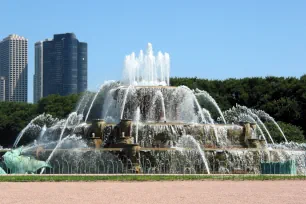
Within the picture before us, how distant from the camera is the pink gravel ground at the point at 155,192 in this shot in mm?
18266

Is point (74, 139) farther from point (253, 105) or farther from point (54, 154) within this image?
point (253, 105)

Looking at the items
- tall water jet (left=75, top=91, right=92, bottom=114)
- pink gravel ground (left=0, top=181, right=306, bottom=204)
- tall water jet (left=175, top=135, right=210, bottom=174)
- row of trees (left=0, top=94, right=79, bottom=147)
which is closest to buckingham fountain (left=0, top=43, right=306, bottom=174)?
tall water jet (left=175, top=135, right=210, bottom=174)

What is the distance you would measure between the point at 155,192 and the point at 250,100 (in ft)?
203

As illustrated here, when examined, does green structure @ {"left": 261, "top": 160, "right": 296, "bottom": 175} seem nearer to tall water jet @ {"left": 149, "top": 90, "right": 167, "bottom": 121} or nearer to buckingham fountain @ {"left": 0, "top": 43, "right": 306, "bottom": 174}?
buckingham fountain @ {"left": 0, "top": 43, "right": 306, "bottom": 174}

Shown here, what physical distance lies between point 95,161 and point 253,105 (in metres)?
49.2

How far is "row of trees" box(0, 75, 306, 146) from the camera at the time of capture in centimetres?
7538

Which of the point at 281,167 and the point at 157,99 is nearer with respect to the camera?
the point at 281,167

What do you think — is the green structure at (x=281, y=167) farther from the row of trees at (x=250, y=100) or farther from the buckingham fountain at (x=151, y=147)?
the row of trees at (x=250, y=100)

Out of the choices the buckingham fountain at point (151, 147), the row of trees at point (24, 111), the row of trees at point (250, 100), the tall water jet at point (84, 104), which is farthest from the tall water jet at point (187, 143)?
the row of trees at point (24, 111)

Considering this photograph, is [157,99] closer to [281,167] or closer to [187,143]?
[187,143]

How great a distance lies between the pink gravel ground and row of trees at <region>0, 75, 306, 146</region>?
135ft

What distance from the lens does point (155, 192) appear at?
2078 cm

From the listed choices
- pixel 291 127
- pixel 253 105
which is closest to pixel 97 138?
pixel 291 127

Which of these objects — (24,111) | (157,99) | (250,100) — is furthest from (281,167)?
(24,111)
